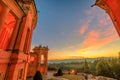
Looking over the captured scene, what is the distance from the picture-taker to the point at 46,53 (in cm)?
2875

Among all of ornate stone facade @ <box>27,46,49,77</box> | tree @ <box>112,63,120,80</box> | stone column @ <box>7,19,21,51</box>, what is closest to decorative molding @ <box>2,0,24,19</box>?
stone column @ <box>7,19,21,51</box>

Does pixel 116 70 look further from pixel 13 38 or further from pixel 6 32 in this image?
pixel 13 38

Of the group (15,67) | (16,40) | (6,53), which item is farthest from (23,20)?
(15,67)

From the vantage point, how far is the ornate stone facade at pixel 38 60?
25.4m

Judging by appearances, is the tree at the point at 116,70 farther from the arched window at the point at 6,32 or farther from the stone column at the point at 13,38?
the stone column at the point at 13,38

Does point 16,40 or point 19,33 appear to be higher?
point 19,33

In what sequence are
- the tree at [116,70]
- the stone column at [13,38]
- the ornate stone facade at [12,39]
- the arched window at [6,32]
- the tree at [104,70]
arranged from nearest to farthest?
1. the ornate stone facade at [12,39]
2. the stone column at [13,38]
3. the arched window at [6,32]
4. the tree at [116,70]
5. the tree at [104,70]

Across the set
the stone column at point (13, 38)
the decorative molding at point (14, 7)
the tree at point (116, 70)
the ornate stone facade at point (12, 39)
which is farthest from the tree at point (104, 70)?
the decorative molding at point (14, 7)

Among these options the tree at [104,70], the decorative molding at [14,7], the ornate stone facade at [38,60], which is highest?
the decorative molding at [14,7]

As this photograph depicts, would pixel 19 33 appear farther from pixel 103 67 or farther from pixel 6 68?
pixel 103 67

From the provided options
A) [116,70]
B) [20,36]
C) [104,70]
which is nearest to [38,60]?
[20,36]

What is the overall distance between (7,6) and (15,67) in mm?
3464

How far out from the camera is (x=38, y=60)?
26.2m

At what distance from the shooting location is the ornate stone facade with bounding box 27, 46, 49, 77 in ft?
83.3
